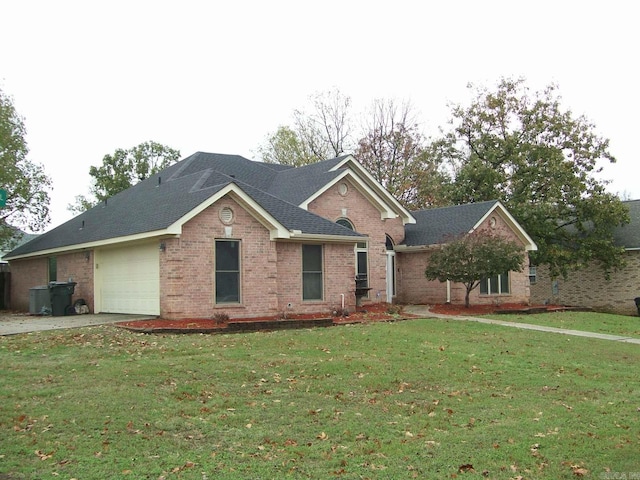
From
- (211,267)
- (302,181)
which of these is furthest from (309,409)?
(302,181)

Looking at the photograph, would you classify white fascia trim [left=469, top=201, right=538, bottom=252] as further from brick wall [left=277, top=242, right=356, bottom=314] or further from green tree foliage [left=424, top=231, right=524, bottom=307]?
brick wall [left=277, top=242, right=356, bottom=314]

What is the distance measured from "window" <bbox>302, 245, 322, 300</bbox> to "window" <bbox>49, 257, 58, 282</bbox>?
33.6 feet

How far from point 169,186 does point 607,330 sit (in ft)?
51.3

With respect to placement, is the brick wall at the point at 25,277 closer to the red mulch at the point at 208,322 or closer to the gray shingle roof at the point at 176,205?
the gray shingle roof at the point at 176,205

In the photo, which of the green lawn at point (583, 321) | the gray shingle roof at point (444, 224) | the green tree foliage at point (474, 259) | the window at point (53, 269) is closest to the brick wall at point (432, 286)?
the gray shingle roof at point (444, 224)

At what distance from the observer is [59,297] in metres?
22.2

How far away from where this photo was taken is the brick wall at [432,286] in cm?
2745

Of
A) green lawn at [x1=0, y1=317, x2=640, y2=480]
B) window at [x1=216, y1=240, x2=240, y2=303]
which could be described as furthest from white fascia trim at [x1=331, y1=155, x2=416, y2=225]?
green lawn at [x1=0, y1=317, x2=640, y2=480]

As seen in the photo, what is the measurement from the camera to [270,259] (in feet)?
66.8

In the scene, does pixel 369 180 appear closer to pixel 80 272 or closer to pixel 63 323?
pixel 80 272

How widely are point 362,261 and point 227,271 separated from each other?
8.21 metres

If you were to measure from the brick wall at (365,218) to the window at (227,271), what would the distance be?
19.8ft

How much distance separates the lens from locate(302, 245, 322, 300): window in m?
22.1

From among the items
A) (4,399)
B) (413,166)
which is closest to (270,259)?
(4,399)
